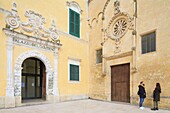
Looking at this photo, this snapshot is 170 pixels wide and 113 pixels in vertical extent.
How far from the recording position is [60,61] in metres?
12.5

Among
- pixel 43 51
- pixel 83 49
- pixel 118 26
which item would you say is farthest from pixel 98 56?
pixel 43 51

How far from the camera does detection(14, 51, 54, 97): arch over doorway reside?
32.3ft

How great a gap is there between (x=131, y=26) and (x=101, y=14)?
3594 mm

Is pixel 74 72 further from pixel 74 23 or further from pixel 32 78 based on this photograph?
pixel 74 23

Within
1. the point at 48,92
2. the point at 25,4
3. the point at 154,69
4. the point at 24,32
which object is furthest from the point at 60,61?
the point at 154,69

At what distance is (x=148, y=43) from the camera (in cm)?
1034

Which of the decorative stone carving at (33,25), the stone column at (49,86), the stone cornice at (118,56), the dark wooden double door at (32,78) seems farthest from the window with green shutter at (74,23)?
the stone column at (49,86)

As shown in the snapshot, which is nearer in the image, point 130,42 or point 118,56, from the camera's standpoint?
point 130,42

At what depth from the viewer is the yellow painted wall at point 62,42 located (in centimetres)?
951

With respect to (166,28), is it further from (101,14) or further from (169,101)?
(101,14)

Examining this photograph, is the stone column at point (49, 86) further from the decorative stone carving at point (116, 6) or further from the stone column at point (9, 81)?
the decorative stone carving at point (116, 6)

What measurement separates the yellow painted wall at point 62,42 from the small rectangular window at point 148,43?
5.37 meters

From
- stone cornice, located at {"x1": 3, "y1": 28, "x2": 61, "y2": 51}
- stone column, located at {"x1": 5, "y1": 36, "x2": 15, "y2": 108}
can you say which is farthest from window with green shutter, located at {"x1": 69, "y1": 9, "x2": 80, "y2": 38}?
stone column, located at {"x1": 5, "y1": 36, "x2": 15, "y2": 108}

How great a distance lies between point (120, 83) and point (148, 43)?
11.4 ft
